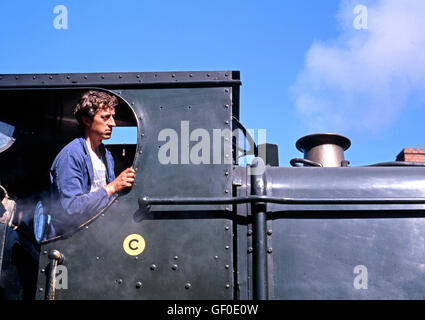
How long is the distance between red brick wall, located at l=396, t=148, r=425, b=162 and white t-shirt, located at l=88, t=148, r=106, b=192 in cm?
749

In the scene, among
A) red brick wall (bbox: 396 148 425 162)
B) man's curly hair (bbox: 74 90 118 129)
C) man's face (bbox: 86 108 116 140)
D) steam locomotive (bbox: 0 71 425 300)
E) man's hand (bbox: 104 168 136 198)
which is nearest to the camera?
steam locomotive (bbox: 0 71 425 300)

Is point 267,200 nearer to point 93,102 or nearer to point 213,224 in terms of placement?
point 213,224

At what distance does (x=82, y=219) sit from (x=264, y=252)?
1013mm

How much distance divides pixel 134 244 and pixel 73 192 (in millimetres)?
494

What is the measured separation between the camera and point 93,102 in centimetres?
310

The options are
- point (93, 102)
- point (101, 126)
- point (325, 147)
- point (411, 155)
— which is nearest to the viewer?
point (93, 102)

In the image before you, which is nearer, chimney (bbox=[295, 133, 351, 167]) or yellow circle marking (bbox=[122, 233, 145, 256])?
yellow circle marking (bbox=[122, 233, 145, 256])

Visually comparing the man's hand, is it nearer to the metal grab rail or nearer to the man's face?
the metal grab rail

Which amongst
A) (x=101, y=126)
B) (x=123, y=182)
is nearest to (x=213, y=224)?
(x=123, y=182)

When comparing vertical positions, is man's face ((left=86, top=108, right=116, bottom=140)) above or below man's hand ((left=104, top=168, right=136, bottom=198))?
above

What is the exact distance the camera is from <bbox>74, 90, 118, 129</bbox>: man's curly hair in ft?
10.0

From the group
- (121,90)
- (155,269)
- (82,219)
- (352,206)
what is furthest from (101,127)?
(352,206)

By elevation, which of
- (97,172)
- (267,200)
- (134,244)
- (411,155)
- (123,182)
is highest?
(411,155)

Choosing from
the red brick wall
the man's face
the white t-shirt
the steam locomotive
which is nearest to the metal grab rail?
the steam locomotive
